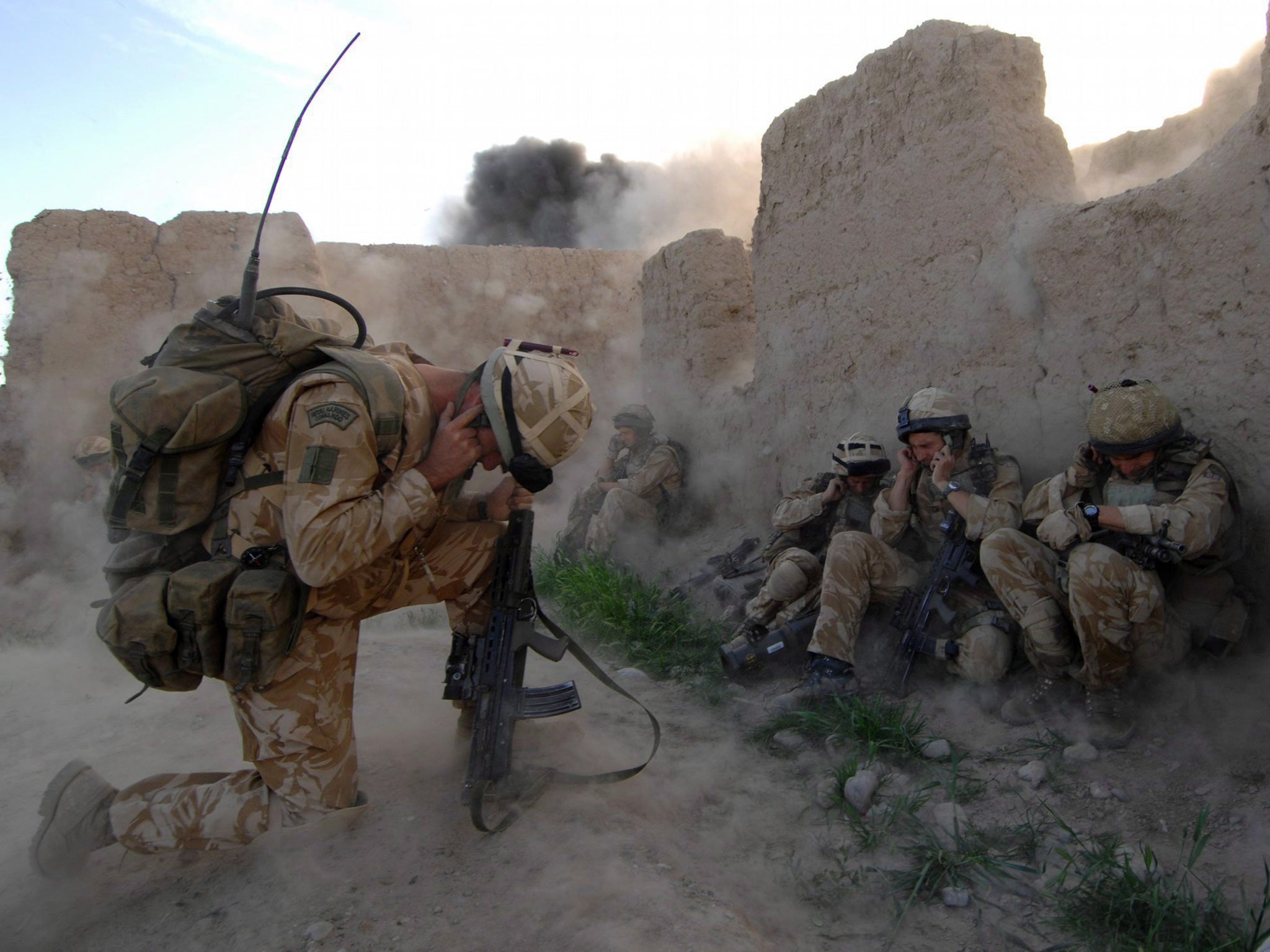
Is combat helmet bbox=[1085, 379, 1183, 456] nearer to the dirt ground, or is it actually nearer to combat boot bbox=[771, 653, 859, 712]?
the dirt ground

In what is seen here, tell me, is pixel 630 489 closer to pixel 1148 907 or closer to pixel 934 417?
pixel 934 417

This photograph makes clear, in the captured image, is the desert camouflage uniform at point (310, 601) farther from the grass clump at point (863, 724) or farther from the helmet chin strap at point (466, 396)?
the grass clump at point (863, 724)

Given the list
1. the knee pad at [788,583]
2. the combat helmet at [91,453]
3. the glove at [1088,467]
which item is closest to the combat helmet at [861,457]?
the knee pad at [788,583]

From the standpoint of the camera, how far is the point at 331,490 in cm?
215

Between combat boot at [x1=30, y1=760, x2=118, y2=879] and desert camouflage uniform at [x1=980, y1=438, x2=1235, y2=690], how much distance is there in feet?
9.62

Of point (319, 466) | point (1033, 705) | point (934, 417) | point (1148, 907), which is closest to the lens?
point (1148, 907)

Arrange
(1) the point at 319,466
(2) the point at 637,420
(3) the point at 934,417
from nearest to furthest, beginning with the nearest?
(1) the point at 319,466, (3) the point at 934,417, (2) the point at 637,420

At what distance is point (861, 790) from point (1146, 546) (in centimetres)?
122

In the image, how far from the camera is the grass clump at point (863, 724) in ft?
9.33

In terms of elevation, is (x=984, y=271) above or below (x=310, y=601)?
above

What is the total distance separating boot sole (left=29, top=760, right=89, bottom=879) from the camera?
220 cm

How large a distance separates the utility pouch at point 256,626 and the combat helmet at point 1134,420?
2.64 metres

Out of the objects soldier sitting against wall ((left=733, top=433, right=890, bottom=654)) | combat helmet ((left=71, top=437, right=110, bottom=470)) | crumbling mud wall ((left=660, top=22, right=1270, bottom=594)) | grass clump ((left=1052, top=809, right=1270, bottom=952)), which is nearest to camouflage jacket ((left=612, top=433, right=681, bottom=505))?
crumbling mud wall ((left=660, top=22, right=1270, bottom=594))

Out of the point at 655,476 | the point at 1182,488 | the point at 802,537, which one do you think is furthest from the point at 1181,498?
the point at 655,476
